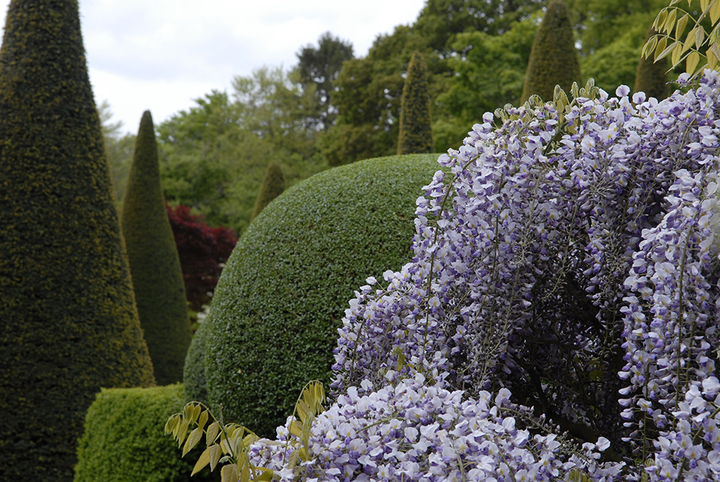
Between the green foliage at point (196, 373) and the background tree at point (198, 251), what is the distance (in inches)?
346

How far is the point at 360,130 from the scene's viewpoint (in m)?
19.7

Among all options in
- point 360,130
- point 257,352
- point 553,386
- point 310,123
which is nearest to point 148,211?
point 257,352

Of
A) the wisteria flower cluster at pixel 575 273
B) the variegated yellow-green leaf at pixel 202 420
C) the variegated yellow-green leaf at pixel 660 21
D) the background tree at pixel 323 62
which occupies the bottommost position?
the variegated yellow-green leaf at pixel 202 420

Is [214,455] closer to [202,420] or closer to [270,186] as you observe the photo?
[202,420]

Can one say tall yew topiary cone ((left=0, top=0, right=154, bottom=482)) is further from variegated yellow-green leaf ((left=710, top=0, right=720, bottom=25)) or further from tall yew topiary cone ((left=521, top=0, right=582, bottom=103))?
tall yew topiary cone ((left=521, top=0, right=582, bottom=103))

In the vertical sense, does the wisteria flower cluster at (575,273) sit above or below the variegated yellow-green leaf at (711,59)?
below

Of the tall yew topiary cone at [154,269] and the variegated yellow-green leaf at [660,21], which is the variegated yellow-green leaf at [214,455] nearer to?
the variegated yellow-green leaf at [660,21]

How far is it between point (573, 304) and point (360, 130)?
18161 mm

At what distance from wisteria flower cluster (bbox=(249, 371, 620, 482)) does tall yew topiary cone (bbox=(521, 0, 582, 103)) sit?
6.94 metres

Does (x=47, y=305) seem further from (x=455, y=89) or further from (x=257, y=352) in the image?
(x=455, y=89)

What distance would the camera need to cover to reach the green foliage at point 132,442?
15.4ft

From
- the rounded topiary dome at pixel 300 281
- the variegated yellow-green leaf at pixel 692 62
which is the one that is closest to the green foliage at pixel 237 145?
the rounded topiary dome at pixel 300 281

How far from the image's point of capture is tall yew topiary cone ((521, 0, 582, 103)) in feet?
25.7

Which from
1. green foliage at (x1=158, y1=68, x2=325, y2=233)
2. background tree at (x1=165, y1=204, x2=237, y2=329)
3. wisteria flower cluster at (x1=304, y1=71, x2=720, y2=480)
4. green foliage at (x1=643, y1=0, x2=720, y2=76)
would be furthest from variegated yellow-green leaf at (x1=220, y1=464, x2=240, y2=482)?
green foliage at (x1=158, y1=68, x2=325, y2=233)
